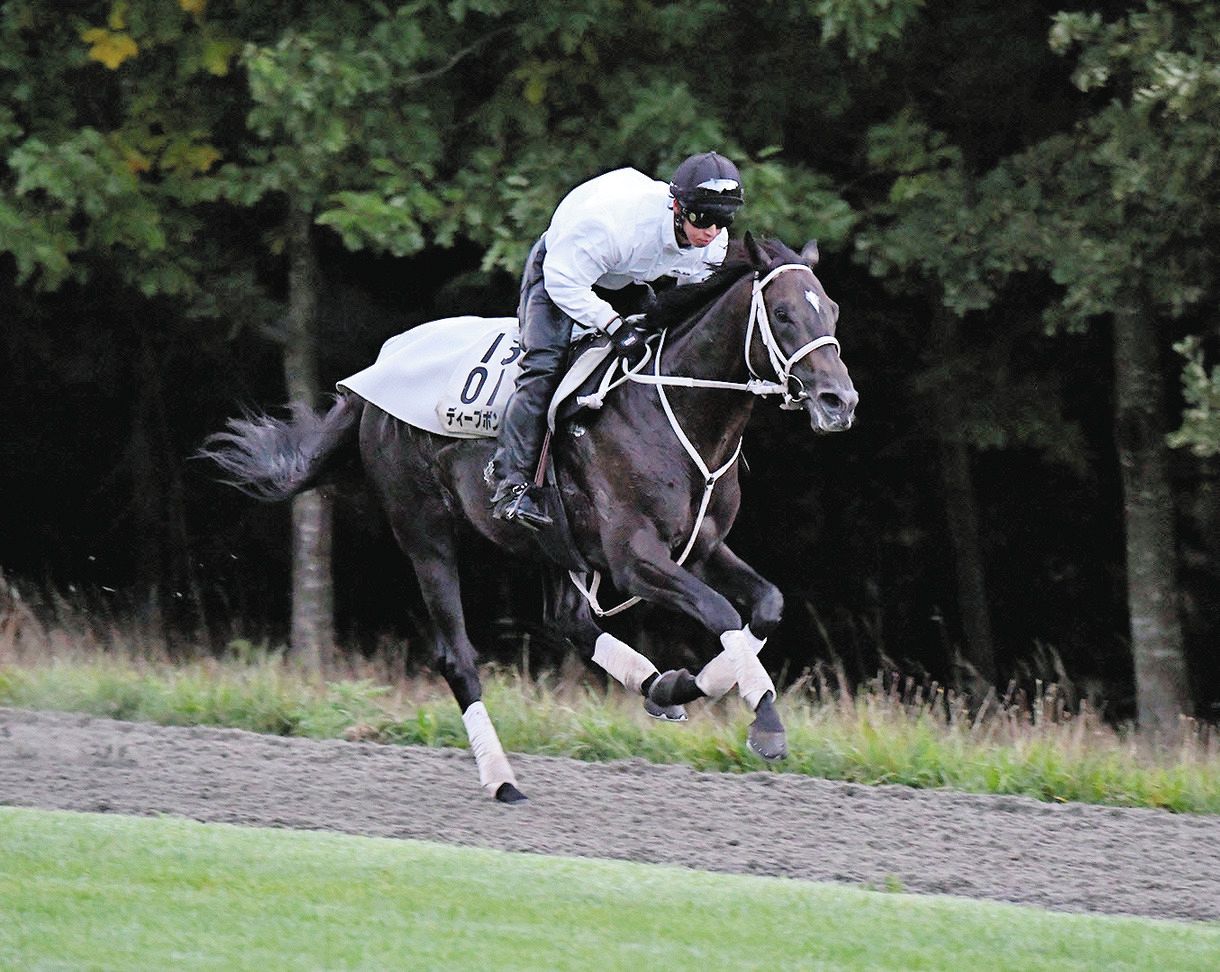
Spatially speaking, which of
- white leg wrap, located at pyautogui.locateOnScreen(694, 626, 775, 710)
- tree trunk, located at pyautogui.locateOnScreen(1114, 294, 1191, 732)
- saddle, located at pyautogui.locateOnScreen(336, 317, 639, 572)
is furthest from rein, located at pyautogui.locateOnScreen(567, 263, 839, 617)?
tree trunk, located at pyautogui.locateOnScreen(1114, 294, 1191, 732)

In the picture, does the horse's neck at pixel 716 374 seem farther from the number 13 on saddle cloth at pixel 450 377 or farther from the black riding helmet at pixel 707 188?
the number 13 on saddle cloth at pixel 450 377

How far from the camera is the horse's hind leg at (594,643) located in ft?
27.3

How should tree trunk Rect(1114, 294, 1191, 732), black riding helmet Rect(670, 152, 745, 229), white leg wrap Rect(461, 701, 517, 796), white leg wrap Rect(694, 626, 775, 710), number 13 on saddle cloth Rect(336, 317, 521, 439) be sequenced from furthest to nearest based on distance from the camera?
tree trunk Rect(1114, 294, 1191, 732), number 13 on saddle cloth Rect(336, 317, 521, 439), white leg wrap Rect(461, 701, 517, 796), black riding helmet Rect(670, 152, 745, 229), white leg wrap Rect(694, 626, 775, 710)

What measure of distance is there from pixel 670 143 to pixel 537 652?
24.3 ft

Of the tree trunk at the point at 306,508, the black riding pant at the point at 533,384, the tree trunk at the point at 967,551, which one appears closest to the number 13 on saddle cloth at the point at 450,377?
the black riding pant at the point at 533,384

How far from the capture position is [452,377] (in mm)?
9195

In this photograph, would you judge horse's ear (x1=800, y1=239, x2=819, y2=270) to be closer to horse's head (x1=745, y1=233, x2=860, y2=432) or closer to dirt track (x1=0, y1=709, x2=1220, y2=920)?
horse's head (x1=745, y1=233, x2=860, y2=432)

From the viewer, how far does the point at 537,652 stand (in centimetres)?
1919

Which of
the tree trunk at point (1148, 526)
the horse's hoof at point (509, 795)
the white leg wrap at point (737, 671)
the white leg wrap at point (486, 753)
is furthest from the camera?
the tree trunk at point (1148, 526)

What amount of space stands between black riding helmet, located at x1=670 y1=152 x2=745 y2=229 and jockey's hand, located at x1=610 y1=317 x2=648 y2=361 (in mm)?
586

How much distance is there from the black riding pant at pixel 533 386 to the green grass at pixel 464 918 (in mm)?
1855

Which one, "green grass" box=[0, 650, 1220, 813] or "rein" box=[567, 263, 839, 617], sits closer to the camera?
"rein" box=[567, 263, 839, 617]

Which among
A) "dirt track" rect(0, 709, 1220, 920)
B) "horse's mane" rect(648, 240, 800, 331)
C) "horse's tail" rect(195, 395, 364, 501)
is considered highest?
"horse's mane" rect(648, 240, 800, 331)

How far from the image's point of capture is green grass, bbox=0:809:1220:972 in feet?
18.8
